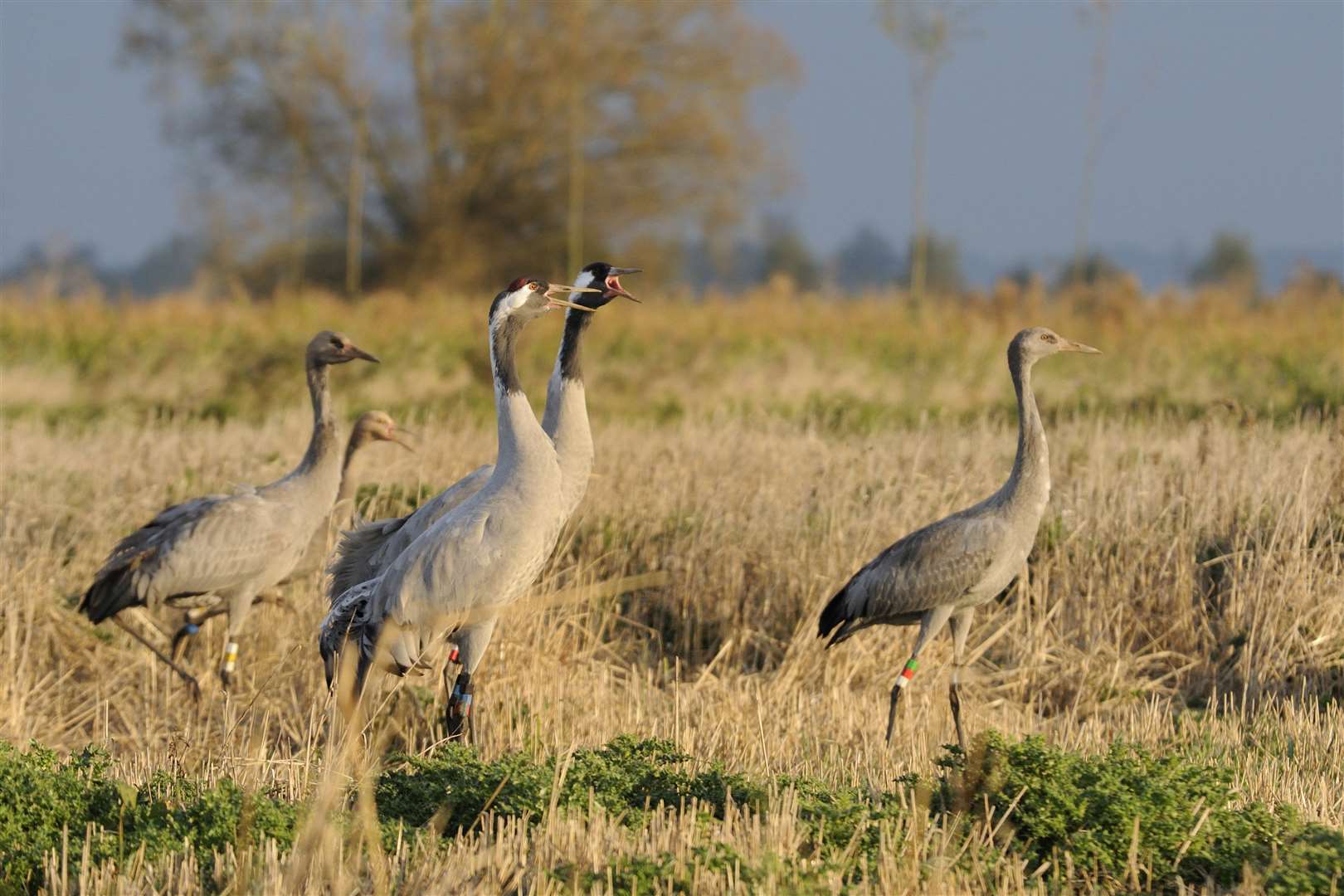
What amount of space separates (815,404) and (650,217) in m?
17.1

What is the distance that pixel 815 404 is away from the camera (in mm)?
16641

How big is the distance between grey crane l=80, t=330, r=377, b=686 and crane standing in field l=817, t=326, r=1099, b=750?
2.74 m

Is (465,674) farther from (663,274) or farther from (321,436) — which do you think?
(663,274)

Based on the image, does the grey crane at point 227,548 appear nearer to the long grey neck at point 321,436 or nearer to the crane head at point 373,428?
the long grey neck at point 321,436

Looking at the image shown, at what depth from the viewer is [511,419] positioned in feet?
19.4

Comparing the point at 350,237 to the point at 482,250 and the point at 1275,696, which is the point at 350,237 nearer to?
the point at 482,250

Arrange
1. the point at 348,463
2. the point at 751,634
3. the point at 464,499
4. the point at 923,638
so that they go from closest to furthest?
the point at 464,499, the point at 923,638, the point at 751,634, the point at 348,463

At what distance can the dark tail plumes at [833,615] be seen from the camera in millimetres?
7141

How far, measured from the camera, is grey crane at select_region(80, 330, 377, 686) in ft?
24.4

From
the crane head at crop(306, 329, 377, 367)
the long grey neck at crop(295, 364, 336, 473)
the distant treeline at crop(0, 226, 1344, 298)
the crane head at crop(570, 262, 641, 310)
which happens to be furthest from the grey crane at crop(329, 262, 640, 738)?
the distant treeline at crop(0, 226, 1344, 298)

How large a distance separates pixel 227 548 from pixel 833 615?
116 inches

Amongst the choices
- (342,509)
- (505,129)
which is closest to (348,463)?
(342,509)

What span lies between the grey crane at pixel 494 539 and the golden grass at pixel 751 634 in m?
0.57

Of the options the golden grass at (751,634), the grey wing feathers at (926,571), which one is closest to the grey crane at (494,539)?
the golden grass at (751,634)
